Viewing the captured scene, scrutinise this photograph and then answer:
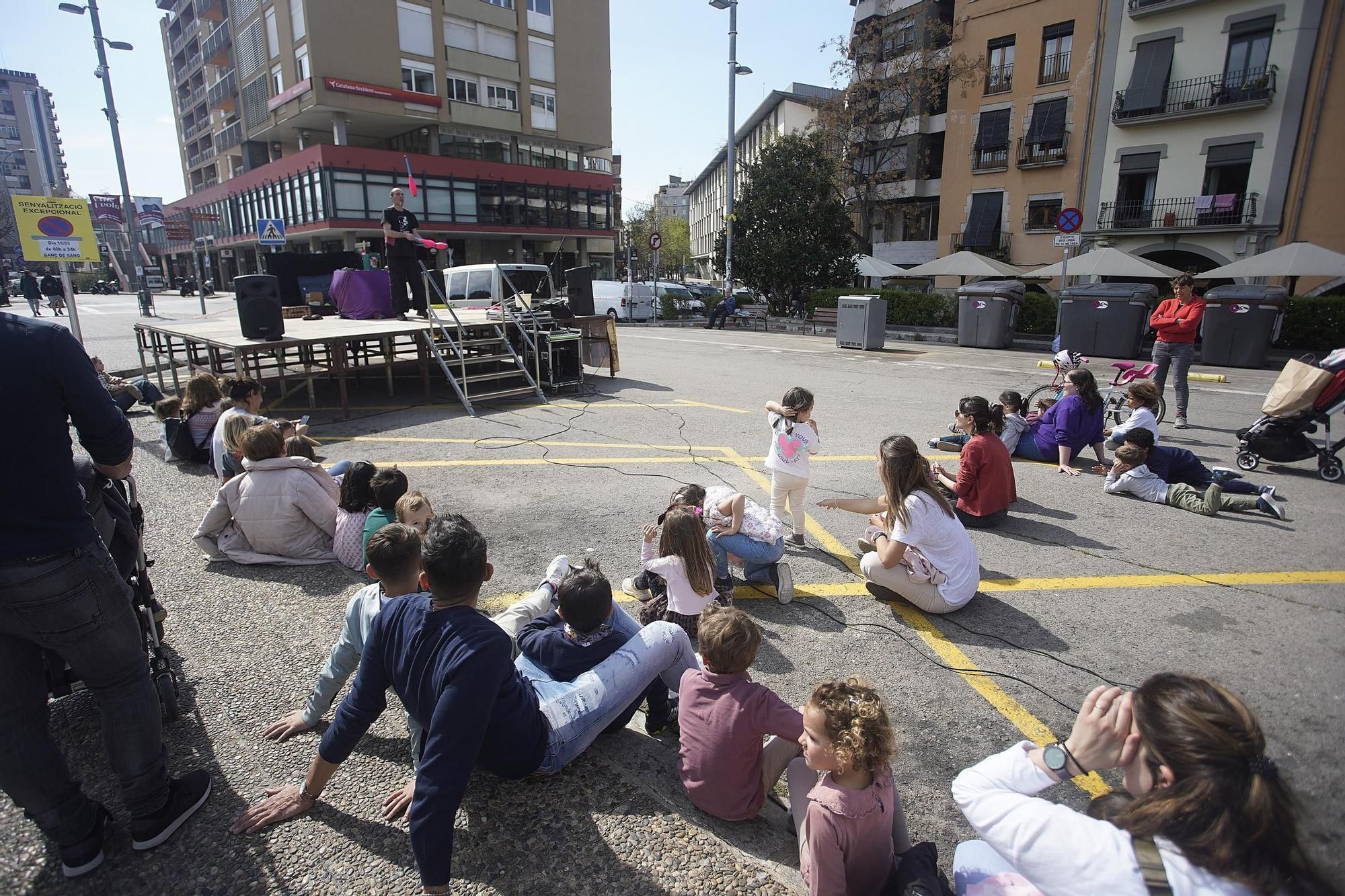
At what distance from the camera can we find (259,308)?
8.57 m

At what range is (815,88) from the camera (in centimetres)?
5444

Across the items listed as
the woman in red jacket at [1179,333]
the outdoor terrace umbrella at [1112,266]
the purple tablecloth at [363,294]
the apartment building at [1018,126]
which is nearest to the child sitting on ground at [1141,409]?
the woman in red jacket at [1179,333]

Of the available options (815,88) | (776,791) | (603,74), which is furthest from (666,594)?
(815,88)

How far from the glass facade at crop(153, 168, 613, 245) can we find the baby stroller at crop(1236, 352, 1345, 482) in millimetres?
34858

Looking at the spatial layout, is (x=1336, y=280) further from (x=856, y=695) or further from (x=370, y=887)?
(x=370, y=887)

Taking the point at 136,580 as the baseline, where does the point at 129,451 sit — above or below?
above

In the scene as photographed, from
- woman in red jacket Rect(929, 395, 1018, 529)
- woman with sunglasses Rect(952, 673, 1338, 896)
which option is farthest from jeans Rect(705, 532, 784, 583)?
woman with sunglasses Rect(952, 673, 1338, 896)

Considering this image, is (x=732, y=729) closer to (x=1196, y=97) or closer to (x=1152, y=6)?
(x=1196, y=97)

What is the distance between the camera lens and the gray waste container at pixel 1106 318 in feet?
50.9

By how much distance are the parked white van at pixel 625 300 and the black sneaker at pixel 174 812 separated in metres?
23.4

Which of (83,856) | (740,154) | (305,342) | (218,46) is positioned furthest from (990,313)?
(740,154)

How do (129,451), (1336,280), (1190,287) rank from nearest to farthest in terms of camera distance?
1. (129,451)
2. (1190,287)
3. (1336,280)

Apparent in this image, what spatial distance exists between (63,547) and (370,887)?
1.46 m

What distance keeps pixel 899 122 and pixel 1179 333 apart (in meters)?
25.2
